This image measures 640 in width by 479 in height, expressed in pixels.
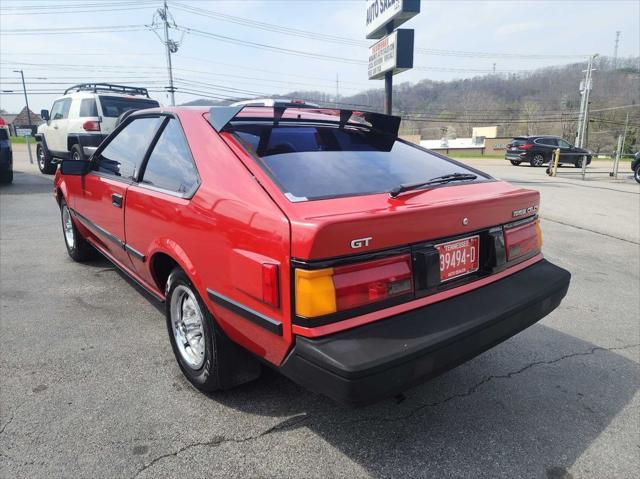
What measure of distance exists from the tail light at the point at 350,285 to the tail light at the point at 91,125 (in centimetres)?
1032

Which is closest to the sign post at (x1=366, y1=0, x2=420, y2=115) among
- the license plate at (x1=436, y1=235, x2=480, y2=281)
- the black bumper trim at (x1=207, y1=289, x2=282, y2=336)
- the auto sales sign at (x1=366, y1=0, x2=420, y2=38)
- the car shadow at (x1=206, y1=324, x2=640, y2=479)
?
the auto sales sign at (x1=366, y1=0, x2=420, y2=38)

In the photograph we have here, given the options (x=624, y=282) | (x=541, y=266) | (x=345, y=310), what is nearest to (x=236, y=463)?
(x=345, y=310)

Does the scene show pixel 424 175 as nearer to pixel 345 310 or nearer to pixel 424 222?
pixel 424 222

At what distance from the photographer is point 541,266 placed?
265 cm

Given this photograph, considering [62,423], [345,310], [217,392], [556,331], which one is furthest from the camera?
[556,331]

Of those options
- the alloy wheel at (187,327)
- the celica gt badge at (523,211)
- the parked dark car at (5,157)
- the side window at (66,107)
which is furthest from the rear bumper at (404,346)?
the side window at (66,107)

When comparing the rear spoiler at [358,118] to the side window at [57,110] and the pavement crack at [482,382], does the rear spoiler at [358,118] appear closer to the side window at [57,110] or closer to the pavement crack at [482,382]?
the pavement crack at [482,382]

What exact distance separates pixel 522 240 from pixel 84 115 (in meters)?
10.8

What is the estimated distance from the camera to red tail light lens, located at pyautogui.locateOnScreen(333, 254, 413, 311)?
1.73 metres

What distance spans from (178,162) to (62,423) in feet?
4.94

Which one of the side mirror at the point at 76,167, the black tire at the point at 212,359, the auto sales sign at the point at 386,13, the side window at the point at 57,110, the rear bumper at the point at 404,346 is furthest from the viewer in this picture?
the auto sales sign at the point at 386,13

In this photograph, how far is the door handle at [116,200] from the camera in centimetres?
314

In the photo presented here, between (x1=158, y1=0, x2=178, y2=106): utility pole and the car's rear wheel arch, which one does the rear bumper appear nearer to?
the car's rear wheel arch

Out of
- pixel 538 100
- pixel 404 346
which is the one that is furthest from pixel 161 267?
pixel 538 100
